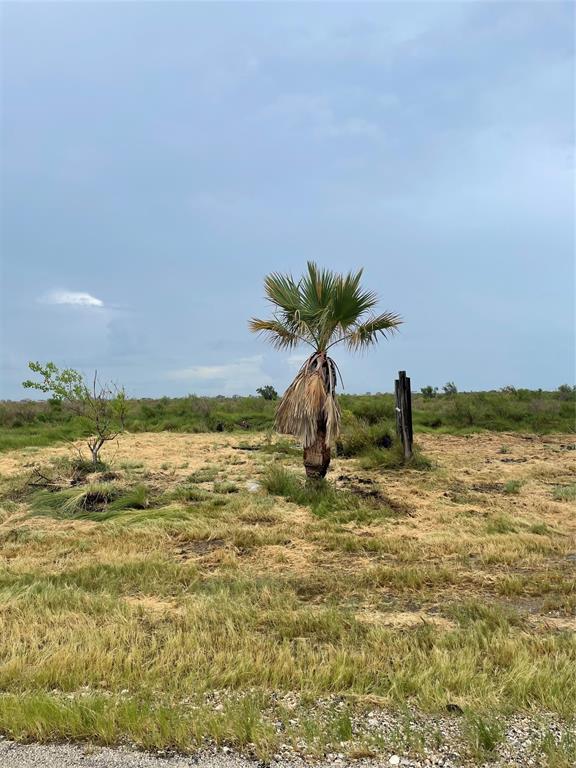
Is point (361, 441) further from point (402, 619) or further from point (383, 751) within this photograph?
point (383, 751)

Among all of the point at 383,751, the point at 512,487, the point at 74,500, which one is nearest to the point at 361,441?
the point at 512,487

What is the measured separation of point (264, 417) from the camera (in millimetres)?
29750

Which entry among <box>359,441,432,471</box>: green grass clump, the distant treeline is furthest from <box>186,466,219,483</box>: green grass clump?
the distant treeline

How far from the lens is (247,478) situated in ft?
42.1

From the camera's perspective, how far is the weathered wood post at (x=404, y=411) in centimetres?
1410

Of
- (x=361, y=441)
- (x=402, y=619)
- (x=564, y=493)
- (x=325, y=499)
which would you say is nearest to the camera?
(x=402, y=619)

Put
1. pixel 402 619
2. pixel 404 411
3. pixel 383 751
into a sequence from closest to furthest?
1. pixel 383 751
2. pixel 402 619
3. pixel 404 411

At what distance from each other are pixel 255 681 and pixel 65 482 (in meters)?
9.98

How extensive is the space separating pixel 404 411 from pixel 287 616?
32.3 ft

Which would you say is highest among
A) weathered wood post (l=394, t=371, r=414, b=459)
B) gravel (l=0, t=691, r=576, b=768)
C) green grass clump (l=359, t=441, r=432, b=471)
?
weathered wood post (l=394, t=371, r=414, b=459)

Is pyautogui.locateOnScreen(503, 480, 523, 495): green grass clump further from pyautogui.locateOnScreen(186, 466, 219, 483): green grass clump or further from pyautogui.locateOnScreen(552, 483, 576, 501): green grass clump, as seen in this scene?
pyautogui.locateOnScreen(186, 466, 219, 483): green grass clump

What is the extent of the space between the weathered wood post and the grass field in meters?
3.09

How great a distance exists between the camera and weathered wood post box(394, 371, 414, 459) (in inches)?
555

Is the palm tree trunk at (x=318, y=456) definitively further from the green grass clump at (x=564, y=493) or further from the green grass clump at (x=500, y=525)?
the green grass clump at (x=564, y=493)
